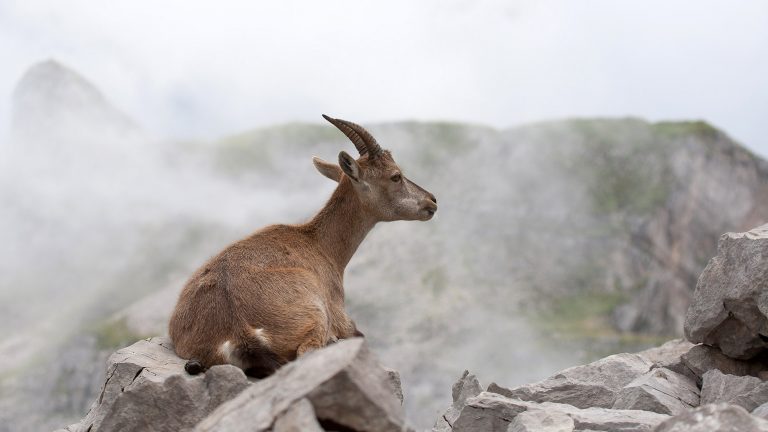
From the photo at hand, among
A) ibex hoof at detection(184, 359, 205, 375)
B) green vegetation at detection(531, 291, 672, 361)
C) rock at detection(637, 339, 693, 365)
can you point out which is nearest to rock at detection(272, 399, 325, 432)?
ibex hoof at detection(184, 359, 205, 375)

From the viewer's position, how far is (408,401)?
490 ft

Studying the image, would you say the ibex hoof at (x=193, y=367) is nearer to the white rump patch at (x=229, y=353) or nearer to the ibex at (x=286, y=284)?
A: the ibex at (x=286, y=284)

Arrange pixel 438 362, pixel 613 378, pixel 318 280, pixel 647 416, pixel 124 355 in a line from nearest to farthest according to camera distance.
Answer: pixel 647 416, pixel 124 355, pixel 318 280, pixel 613 378, pixel 438 362

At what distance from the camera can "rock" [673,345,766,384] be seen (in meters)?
14.9

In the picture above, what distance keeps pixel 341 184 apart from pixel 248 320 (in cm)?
528

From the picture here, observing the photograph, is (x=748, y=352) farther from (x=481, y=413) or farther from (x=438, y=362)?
(x=438, y=362)

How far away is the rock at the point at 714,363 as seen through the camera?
1489cm

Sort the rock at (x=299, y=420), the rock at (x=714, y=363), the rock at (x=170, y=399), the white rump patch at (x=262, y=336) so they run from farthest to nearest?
the rock at (x=714, y=363)
the white rump patch at (x=262, y=336)
the rock at (x=170, y=399)
the rock at (x=299, y=420)

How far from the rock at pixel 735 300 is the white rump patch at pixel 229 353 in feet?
24.2

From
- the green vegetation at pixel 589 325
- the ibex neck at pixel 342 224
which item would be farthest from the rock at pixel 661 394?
the green vegetation at pixel 589 325

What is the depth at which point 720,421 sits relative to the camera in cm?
860

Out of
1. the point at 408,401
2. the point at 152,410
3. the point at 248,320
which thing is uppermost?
the point at 408,401

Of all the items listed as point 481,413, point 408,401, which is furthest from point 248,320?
point 408,401

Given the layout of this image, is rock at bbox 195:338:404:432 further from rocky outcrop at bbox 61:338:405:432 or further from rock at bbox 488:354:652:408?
rock at bbox 488:354:652:408
